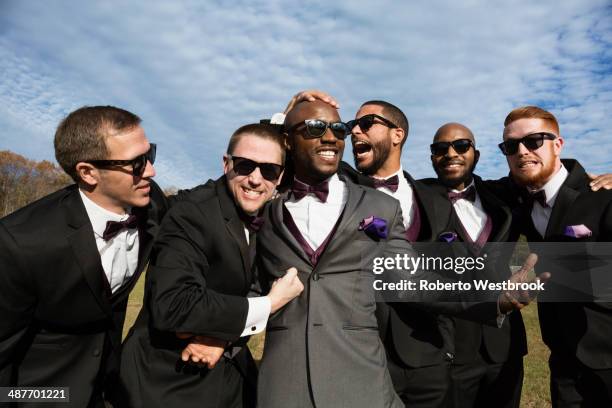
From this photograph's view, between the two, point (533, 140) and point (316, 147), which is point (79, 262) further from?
point (533, 140)

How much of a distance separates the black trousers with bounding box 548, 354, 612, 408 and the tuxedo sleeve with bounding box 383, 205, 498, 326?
1.41 metres

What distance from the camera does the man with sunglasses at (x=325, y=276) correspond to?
286cm

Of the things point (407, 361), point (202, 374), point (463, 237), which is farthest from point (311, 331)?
point (463, 237)

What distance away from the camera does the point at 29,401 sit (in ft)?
10.7

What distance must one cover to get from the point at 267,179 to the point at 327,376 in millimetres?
1617

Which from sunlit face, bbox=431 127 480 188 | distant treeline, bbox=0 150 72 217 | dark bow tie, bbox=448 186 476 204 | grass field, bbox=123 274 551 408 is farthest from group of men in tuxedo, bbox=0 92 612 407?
distant treeline, bbox=0 150 72 217

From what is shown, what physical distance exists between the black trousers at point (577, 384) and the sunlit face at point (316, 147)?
10.4 ft

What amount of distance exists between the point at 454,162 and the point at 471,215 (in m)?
0.73

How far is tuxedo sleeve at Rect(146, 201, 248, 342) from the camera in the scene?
2.77 metres

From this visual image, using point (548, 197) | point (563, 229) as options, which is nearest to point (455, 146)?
point (548, 197)

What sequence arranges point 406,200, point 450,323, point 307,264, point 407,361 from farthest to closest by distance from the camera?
point 406,200 → point 450,323 → point 407,361 → point 307,264

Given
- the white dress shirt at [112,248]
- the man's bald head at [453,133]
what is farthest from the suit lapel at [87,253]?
the man's bald head at [453,133]

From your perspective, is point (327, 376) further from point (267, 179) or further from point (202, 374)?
point (267, 179)

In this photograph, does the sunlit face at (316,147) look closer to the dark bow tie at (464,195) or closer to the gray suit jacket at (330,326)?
the gray suit jacket at (330,326)
